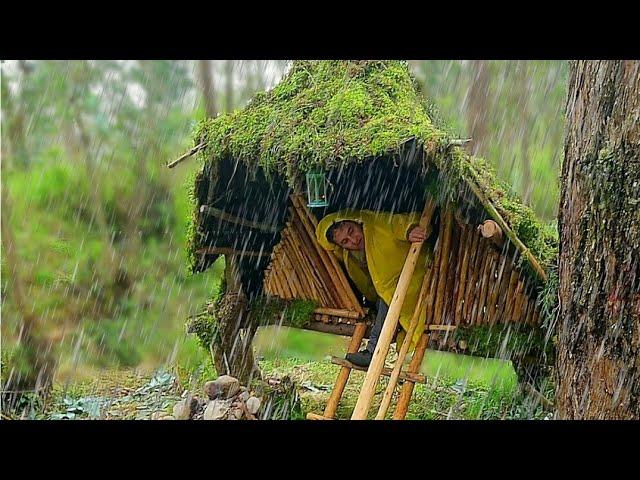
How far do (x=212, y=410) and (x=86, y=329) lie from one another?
20.9ft

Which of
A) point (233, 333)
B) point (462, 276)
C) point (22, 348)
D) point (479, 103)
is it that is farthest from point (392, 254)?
point (479, 103)

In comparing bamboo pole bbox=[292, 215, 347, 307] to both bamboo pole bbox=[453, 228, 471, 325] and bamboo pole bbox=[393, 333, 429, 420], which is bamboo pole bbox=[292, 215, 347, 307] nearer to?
bamboo pole bbox=[393, 333, 429, 420]

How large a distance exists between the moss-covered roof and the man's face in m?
0.91

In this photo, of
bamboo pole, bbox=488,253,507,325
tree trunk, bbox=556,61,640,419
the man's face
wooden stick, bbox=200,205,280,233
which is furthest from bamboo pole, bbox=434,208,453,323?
wooden stick, bbox=200,205,280,233

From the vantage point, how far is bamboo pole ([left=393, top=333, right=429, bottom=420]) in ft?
13.9

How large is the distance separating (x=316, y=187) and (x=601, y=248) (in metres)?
2.21

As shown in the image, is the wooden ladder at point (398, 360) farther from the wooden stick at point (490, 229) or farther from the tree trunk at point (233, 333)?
the tree trunk at point (233, 333)

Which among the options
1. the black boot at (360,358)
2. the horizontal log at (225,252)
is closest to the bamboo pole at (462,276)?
the black boot at (360,358)

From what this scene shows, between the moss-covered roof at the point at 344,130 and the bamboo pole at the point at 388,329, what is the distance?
61 cm

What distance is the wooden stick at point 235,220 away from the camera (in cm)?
530

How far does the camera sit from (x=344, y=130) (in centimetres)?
429

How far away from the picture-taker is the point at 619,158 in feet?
8.34

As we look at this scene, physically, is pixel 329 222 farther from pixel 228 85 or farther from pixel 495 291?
pixel 228 85
